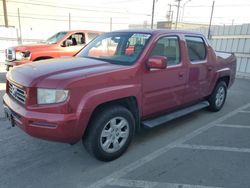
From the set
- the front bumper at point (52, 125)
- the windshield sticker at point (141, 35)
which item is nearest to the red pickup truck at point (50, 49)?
the windshield sticker at point (141, 35)

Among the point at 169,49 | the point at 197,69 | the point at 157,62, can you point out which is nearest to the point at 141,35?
the point at 169,49

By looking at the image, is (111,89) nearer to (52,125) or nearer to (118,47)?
(52,125)

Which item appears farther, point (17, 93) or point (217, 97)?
point (217, 97)

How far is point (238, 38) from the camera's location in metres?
10.8

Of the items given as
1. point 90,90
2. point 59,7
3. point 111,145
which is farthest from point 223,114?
point 59,7

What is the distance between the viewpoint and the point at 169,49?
4.23 meters

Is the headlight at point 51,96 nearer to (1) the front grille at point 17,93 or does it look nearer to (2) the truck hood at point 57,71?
(2) the truck hood at point 57,71

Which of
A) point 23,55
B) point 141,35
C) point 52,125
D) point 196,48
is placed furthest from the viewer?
point 23,55

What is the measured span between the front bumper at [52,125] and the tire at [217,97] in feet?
11.8

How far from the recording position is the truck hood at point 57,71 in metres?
2.97

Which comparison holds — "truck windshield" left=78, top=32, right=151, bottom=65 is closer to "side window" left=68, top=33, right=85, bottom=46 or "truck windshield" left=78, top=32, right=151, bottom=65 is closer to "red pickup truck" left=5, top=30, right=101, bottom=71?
"red pickup truck" left=5, top=30, right=101, bottom=71

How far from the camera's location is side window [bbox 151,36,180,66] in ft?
13.1

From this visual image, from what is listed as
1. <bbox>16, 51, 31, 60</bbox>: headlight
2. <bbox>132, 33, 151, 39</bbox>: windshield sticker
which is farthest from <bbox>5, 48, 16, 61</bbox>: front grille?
<bbox>132, 33, 151, 39</bbox>: windshield sticker

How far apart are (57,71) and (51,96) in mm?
395
